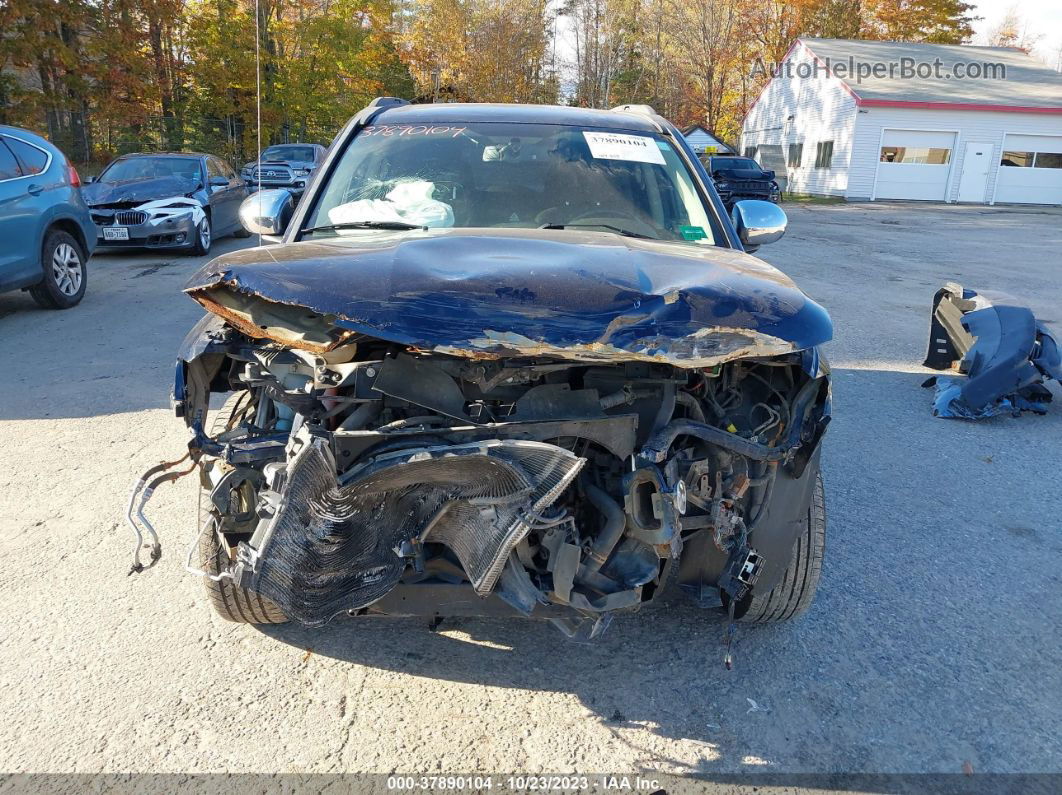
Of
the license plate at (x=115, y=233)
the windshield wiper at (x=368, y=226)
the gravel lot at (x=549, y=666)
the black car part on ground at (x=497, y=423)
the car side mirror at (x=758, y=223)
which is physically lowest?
the gravel lot at (x=549, y=666)

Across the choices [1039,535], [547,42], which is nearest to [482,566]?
[1039,535]

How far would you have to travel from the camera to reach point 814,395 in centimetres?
242

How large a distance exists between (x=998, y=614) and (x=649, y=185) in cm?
241

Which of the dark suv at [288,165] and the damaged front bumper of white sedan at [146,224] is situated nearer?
the damaged front bumper of white sedan at [146,224]

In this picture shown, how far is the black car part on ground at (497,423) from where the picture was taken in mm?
2033

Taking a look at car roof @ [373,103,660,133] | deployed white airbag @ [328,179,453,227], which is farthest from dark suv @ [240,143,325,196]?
deployed white airbag @ [328,179,453,227]

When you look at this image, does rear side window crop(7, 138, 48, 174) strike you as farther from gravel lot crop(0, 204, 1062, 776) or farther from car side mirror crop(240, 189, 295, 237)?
car side mirror crop(240, 189, 295, 237)

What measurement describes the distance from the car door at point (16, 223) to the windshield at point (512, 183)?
17.4 feet

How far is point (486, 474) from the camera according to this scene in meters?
2.09

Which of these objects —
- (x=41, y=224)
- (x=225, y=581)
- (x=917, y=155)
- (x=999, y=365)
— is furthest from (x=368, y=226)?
(x=917, y=155)

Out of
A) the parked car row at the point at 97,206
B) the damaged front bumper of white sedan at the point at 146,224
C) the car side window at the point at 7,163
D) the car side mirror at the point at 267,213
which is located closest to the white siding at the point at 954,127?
the parked car row at the point at 97,206

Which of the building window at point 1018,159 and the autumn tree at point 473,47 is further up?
the autumn tree at point 473,47

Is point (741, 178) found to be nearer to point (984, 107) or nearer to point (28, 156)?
point (984, 107)

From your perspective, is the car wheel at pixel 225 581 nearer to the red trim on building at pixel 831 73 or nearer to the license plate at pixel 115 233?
the license plate at pixel 115 233
